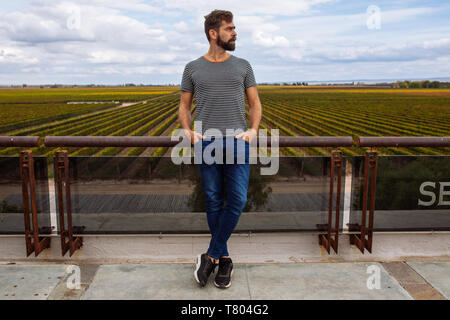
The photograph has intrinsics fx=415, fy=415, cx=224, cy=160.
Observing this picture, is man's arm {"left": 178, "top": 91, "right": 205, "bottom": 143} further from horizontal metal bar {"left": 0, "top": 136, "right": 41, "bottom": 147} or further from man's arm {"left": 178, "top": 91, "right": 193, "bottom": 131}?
horizontal metal bar {"left": 0, "top": 136, "right": 41, "bottom": 147}

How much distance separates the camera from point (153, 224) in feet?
10.8

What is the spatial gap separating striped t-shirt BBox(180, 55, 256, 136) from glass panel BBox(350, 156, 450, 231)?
4.06ft

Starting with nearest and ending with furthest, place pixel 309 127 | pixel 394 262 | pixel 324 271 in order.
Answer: pixel 324 271, pixel 394 262, pixel 309 127

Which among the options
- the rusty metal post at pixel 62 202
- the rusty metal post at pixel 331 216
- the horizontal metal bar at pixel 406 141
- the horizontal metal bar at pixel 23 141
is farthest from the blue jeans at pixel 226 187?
the horizontal metal bar at pixel 23 141

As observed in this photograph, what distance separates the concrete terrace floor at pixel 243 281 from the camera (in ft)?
8.02

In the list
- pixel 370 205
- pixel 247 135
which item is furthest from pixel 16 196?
pixel 370 205

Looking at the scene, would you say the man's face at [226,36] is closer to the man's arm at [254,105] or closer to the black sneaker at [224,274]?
the man's arm at [254,105]

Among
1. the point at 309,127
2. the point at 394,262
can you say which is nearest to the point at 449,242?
the point at 394,262

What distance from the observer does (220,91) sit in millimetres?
2416

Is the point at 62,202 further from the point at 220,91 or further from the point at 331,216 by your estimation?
the point at 331,216

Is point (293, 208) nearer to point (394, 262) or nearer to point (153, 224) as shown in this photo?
point (394, 262)

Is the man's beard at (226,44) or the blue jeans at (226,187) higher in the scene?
the man's beard at (226,44)

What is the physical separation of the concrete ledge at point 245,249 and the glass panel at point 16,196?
0.44ft
